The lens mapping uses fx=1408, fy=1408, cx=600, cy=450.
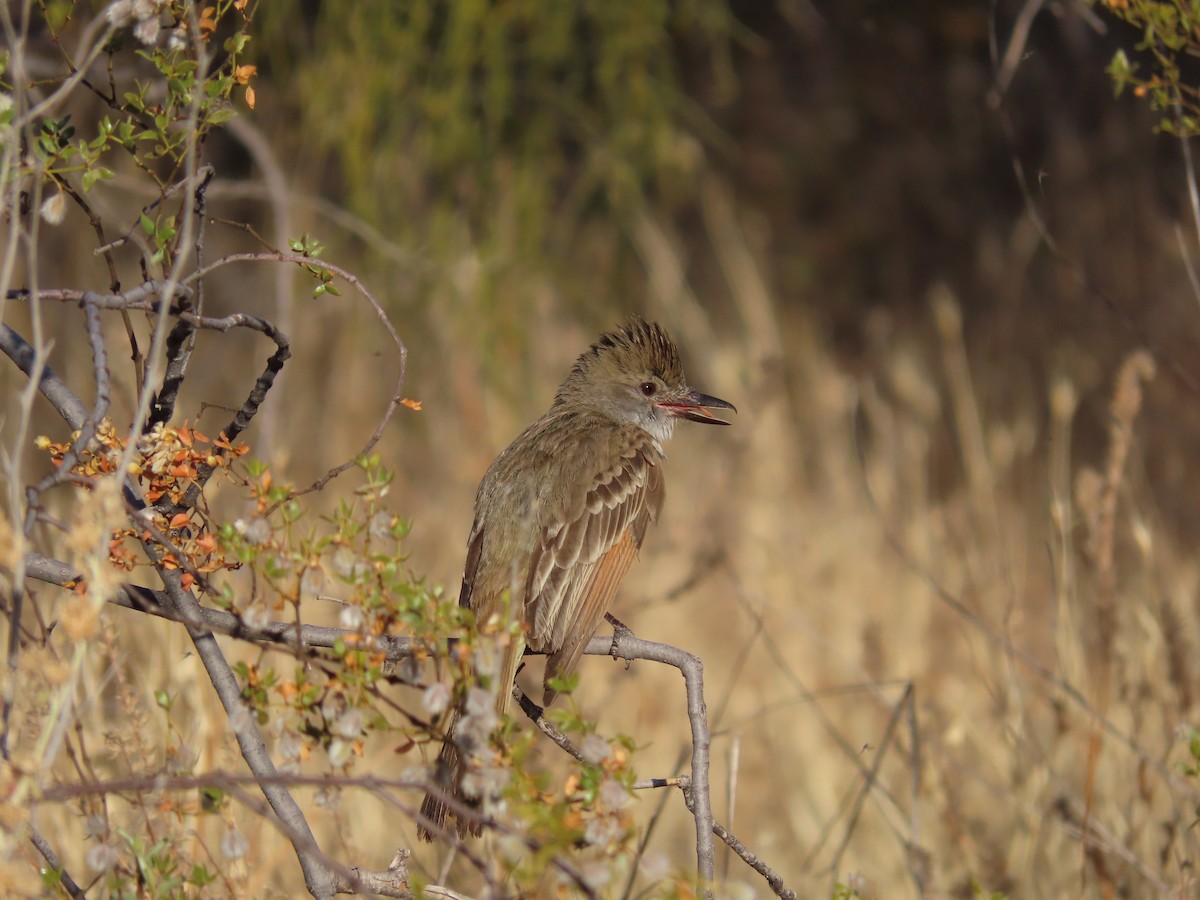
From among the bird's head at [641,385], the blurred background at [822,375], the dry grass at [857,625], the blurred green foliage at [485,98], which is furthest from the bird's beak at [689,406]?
the blurred green foliage at [485,98]

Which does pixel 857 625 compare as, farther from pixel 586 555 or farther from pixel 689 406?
pixel 586 555

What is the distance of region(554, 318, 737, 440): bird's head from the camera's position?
195 inches

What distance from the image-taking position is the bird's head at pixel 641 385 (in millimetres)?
4941

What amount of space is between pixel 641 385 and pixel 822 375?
4353mm

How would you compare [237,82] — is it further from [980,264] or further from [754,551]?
[980,264]

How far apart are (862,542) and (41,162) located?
229 inches

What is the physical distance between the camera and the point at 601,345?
507cm

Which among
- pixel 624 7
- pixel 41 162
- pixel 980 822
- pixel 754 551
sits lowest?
pixel 41 162

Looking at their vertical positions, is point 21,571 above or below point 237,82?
below

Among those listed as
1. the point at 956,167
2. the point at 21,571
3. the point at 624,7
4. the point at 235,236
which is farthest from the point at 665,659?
the point at 956,167

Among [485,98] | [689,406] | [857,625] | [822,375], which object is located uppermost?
[822,375]

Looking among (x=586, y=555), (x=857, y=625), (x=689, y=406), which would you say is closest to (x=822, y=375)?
(x=857, y=625)

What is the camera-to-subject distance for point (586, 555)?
4.09 m

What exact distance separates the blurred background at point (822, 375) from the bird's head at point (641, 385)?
57cm
